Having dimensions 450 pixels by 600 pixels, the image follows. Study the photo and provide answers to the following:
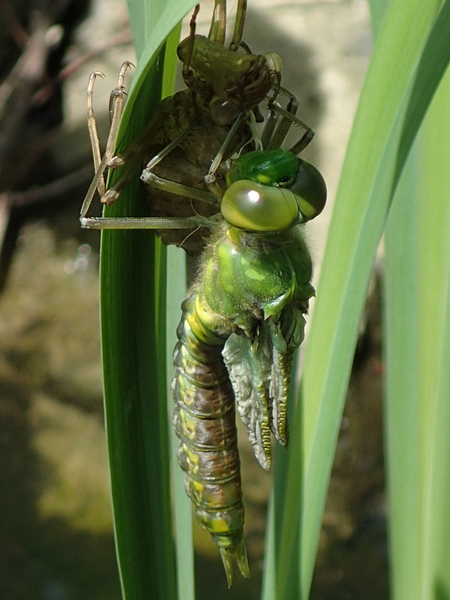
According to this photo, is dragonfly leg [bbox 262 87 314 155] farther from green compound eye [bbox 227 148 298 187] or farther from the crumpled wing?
the crumpled wing

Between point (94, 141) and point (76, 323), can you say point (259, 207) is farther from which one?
point (76, 323)

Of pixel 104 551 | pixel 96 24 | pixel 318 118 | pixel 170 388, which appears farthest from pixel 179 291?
pixel 96 24

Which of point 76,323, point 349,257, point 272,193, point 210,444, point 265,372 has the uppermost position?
point 76,323

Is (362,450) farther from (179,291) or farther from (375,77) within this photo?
(375,77)

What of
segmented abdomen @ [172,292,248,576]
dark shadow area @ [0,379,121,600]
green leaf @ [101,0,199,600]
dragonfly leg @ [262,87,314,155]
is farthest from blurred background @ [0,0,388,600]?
green leaf @ [101,0,199,600]

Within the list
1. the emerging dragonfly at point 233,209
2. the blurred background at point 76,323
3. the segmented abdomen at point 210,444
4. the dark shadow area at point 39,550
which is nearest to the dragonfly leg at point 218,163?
the emerging dragonfly at point 233,209

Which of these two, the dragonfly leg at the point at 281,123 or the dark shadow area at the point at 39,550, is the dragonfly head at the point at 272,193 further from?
the dark shadow area at the point at 39,550

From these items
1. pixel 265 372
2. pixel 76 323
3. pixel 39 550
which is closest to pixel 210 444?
pixel 265 372
